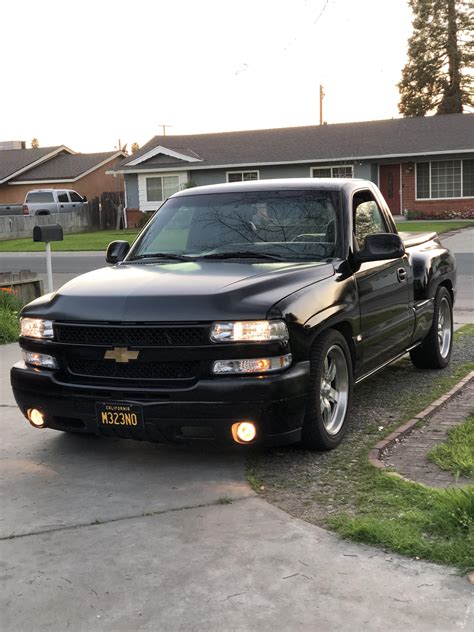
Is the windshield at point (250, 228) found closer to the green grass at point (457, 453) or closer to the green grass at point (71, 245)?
the green grass at point (457, 453)

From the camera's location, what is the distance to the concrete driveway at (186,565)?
129 inches

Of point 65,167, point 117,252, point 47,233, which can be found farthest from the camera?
point 65,167

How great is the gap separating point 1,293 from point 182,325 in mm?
6989

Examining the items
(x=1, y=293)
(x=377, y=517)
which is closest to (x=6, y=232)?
(x=1, y=293)

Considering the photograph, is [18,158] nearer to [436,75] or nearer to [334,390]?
[436,75]

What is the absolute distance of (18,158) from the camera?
51188mm

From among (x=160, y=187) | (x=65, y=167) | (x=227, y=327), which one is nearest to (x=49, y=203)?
(x=160, y=187)

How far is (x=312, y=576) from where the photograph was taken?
3.60 m

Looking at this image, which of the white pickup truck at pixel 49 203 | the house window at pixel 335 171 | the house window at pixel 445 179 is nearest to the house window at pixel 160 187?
the white pickup truck at pixel 49 203

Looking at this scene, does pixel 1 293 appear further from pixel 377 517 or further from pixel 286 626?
pixel 286 626

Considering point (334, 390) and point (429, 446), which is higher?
point (334, 390)

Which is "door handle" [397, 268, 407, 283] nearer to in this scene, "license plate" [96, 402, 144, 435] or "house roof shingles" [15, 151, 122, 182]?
"license plate" [96, 402, 144, 435]

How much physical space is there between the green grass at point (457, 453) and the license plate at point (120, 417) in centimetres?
180

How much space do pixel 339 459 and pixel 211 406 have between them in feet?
3.42
